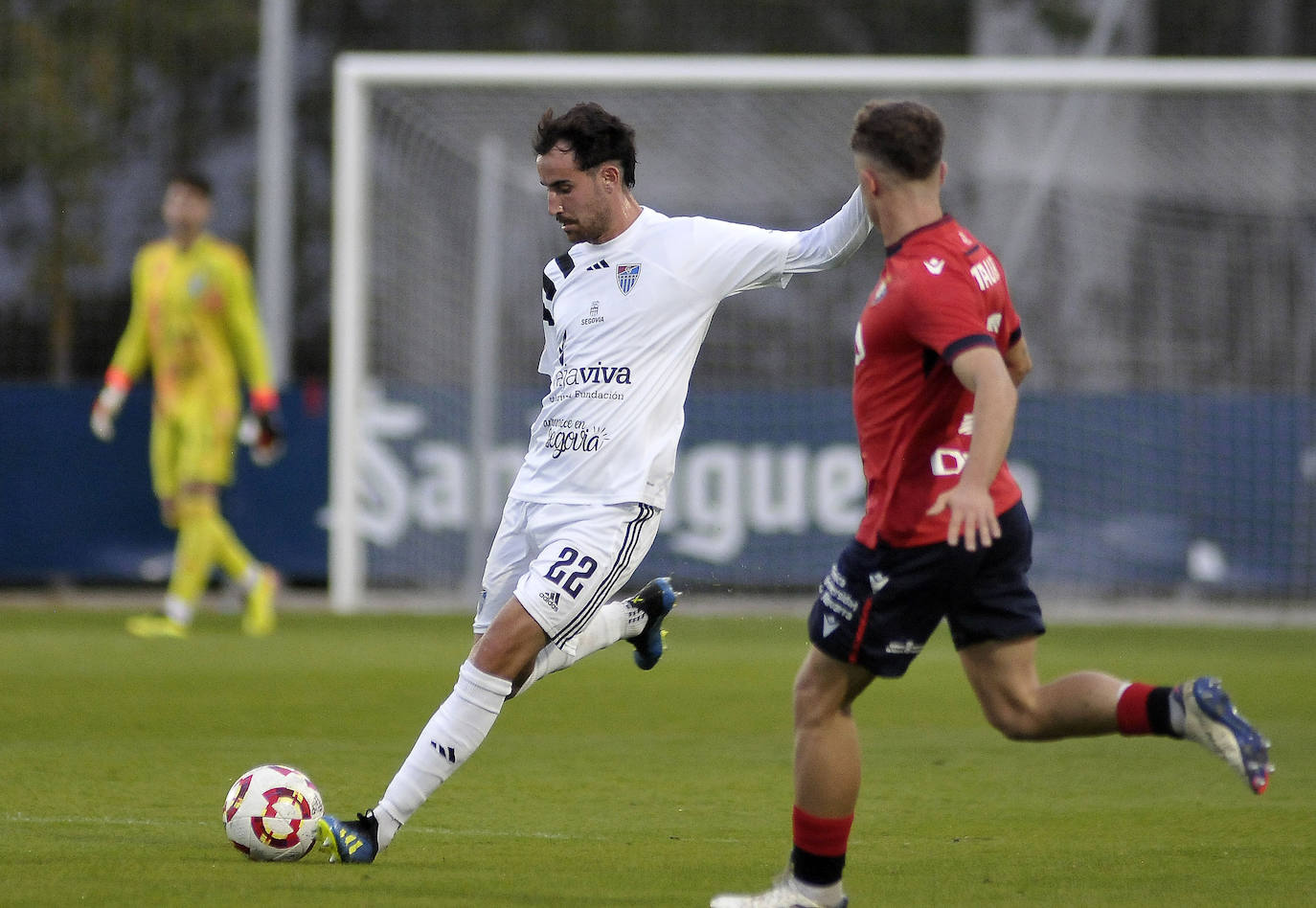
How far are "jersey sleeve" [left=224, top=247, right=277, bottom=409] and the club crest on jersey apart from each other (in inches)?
250

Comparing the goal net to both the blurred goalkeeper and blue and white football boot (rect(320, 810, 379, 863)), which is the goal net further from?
blue and white football boot (rect(320, 810, 379, 863))

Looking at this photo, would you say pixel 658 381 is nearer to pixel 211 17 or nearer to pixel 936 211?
pixel 936 211

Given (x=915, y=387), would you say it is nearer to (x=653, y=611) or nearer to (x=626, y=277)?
(x=626, y=277)

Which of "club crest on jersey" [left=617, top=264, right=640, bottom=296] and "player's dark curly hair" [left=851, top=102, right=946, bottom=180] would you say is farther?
"club crest on jersey" [left=617, top=264, right=640, bottom=296]

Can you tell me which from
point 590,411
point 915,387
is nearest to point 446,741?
point 590,411

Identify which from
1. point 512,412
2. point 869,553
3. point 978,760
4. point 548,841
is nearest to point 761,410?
point 512,412

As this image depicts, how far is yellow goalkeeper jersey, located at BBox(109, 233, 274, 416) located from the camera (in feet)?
37.3

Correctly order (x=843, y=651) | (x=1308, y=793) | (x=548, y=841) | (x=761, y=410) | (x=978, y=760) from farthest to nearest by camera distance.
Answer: (x=761, y=410) < (x=978, y=760) < (x=1308, y=793) < (x=548, y=841) < (x=843, y=651)

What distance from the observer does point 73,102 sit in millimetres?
16172

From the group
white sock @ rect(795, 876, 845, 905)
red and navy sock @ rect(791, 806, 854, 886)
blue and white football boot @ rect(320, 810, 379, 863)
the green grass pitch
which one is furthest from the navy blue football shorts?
blue and white football boot @ rect(320, 810, 379, 863)

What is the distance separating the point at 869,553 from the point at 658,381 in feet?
3.64

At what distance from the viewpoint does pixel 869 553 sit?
4477 millimetres

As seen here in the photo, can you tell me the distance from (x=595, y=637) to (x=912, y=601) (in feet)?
4.89

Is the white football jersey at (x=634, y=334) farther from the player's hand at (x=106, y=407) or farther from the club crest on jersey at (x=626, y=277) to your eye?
the player's hand at (x=106, y=407)
